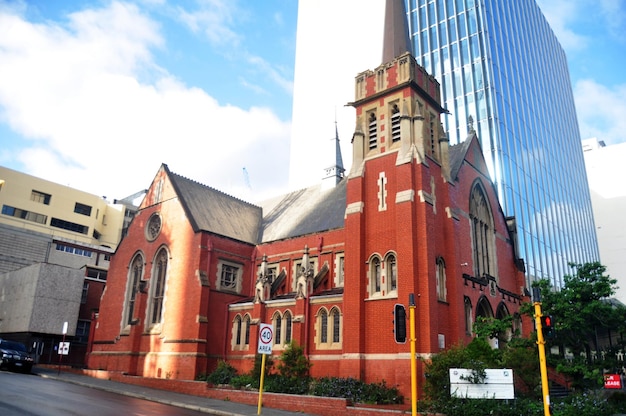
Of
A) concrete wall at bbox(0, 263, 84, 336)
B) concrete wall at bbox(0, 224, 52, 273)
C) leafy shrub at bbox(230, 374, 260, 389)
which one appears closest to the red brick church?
leafy shrub at bbox(230, 374, 260, 389)

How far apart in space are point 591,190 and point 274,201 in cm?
7742

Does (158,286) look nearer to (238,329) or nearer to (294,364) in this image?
(238,329)

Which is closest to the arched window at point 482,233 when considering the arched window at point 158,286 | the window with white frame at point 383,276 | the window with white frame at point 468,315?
the window with white frame at point 468,315

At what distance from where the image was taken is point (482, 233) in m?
32.4

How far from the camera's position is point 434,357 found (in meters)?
21.4

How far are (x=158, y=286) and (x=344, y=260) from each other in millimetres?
15499

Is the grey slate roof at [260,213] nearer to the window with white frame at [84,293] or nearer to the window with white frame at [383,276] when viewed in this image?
the window with white frame at [383,276]

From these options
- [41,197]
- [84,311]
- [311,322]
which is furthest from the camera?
[41,197]

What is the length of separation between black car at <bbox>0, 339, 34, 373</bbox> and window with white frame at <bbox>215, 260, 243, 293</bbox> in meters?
12.5

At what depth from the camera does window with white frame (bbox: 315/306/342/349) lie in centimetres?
2720

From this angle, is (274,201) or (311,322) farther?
(274,201)

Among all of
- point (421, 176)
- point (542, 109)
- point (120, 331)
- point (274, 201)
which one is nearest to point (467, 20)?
point (542, 109)

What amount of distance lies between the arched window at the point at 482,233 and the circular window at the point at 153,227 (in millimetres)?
22206

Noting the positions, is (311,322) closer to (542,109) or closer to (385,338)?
(385,338)
